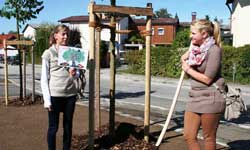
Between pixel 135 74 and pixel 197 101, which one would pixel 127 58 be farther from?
pixel 197 101

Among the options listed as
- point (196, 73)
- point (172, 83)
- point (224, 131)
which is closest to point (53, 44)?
point (196, 73)

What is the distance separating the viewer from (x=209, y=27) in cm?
449

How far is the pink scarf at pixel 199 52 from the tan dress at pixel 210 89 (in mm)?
40

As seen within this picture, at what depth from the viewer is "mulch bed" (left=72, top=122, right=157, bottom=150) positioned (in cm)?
599

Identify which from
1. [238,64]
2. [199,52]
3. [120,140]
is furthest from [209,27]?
[238,64]

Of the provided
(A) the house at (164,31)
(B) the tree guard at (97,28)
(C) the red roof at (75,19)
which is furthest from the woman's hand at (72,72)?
(A) the house at (164,31)

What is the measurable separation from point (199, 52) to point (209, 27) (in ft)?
0.97

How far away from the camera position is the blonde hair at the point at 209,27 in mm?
4469

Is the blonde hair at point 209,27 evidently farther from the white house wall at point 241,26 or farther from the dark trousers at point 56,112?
the white house wall at point 241,26

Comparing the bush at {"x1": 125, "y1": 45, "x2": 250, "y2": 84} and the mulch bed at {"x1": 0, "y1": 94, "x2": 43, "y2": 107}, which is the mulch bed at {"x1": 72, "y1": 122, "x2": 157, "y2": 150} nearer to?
the mulch bed at {"x1": 0, "y1": 94, "x2": 43, "y2": 107}

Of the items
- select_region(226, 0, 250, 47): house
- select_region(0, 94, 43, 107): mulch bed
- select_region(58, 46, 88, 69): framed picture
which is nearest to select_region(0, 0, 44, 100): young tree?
select_region(0, 94, 43, 107): mulch bed

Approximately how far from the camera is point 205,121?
450 cm

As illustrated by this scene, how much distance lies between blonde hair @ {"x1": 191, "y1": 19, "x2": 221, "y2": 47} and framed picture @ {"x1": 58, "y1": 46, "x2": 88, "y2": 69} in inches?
58.6

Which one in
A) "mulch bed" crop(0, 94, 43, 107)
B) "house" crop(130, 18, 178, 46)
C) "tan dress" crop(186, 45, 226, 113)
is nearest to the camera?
"tan dress" crop(186, 45, 226, 113)
